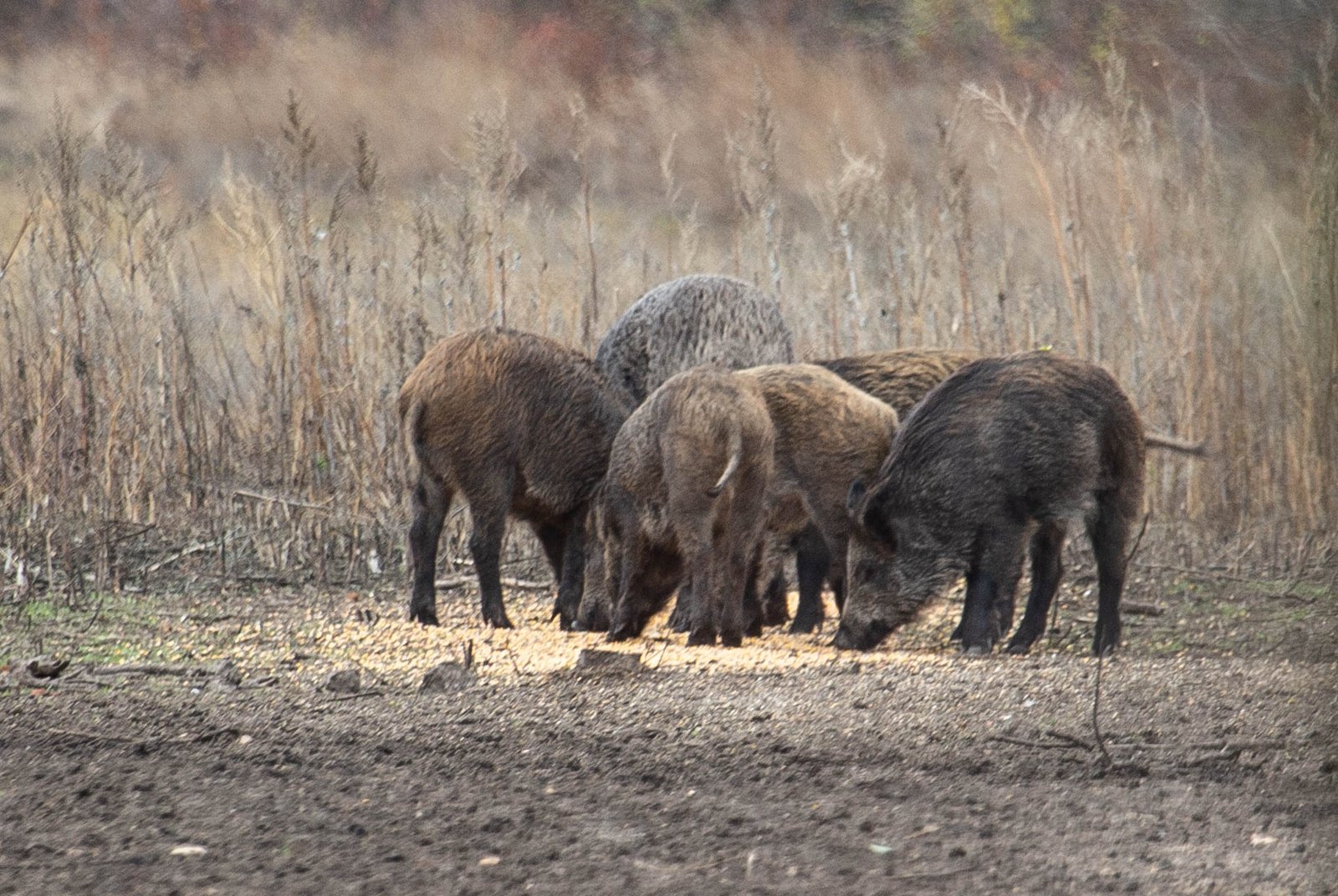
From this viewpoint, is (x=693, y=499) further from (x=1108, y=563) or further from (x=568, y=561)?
(x=1108, y=563)

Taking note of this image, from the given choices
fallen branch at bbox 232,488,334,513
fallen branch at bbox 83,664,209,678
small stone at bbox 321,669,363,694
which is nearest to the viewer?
small stone at bbox 321,669,363,694

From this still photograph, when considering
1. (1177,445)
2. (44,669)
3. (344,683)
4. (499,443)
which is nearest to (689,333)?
(499,443)

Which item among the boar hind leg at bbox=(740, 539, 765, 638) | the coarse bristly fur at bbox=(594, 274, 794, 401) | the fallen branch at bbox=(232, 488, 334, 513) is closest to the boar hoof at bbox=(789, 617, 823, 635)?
the boar hind leg at bbox=(740, 539, 765, 638)

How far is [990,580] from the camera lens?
596 centimetres

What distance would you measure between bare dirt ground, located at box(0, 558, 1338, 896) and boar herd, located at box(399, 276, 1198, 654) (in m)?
0.39

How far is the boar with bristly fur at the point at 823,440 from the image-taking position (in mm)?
6281

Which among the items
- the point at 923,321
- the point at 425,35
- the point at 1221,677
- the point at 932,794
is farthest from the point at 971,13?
the point at 932,794

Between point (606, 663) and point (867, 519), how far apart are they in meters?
1.34

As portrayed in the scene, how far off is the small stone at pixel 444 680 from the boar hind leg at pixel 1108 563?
2244 millimetres

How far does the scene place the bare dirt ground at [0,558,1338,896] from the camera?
10.6 ft

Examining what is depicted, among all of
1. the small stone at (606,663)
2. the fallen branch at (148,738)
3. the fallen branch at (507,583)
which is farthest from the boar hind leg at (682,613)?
the fallen branch at (148,738)

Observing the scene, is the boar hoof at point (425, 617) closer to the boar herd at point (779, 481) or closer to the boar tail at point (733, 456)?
the boar herd at point (779, 481)

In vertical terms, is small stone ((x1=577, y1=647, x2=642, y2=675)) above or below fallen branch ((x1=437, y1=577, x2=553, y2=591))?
below

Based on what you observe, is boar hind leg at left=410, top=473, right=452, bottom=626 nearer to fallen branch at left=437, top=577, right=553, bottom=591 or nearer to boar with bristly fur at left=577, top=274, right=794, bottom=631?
fallen branch at left=437, top=577, right=553, bottom=591
